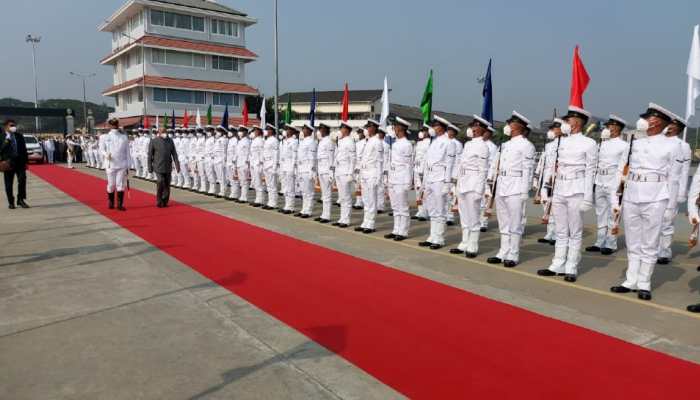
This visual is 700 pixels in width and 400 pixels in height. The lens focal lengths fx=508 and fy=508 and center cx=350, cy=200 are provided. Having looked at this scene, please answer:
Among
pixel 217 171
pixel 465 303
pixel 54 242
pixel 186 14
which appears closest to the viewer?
pixel 465 303

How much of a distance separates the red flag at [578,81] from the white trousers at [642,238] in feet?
7.85

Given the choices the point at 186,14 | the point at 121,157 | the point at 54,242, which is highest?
the point at 186,14

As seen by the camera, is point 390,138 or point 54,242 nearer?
point 54,242

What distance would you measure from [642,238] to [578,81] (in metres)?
3.00

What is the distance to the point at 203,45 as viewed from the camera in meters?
45.2

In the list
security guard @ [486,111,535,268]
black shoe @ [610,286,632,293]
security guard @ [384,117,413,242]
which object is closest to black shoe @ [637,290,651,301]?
black shoe @ [610,286,632,293]

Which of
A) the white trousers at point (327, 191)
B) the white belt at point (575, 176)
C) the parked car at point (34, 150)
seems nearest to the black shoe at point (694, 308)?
the white belt at point (575, 176)

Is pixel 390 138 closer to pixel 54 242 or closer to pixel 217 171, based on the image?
pixel 217 171

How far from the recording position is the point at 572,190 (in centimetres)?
618

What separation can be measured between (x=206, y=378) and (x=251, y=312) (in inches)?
52.9

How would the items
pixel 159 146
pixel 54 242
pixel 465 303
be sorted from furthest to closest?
pixel 159 146 → pixel 54 242 → pixel 465 303

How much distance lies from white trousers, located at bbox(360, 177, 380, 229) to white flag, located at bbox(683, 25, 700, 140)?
524cm

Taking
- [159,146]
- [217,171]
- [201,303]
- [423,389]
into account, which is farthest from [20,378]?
[217,171]

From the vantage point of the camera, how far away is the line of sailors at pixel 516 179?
554cm
